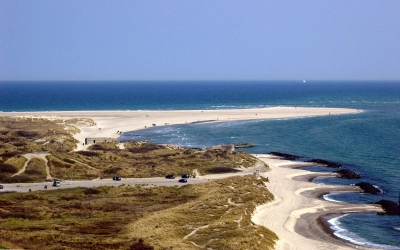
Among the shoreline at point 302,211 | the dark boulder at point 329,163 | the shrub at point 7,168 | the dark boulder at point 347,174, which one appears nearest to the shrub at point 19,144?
the shrub at point 7,168

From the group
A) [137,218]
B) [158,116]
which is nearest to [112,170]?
[137,218]

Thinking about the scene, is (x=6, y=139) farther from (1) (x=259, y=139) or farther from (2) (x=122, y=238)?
(2) (x=122, y=238)

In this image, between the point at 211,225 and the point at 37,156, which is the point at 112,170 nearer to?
the point at 37,156

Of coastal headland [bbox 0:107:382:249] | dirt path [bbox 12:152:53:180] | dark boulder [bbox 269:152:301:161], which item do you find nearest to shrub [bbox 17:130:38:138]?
coastal headland [bbox 0:107:382:249]

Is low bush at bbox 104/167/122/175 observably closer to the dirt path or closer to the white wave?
the dirt path

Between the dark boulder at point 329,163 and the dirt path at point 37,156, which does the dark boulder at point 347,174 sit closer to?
the dark boulder at point 329,163
